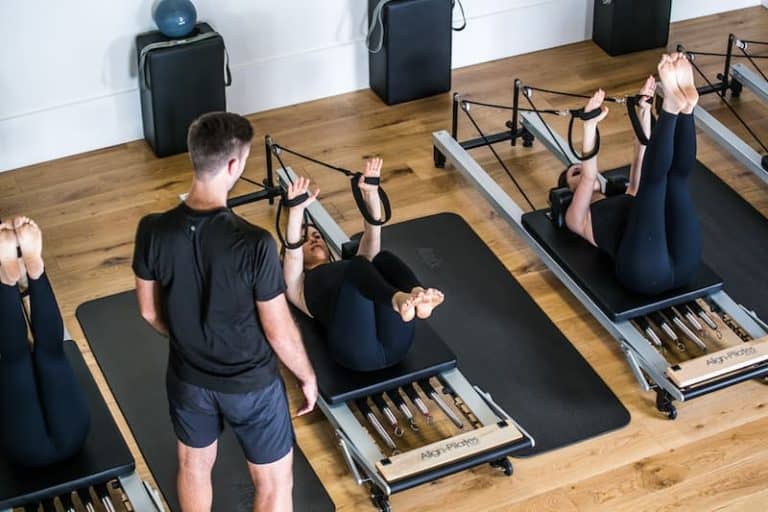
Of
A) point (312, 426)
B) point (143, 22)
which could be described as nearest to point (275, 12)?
point (143, 22)

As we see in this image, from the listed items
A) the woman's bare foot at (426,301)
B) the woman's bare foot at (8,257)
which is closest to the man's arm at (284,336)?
the woman's bare foot at (426,301)

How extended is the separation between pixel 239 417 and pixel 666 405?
1.27 m

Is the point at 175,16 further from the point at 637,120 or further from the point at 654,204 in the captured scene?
the point at 654,204

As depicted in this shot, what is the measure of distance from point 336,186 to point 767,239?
4.57 feet

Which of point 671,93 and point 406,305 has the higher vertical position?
point 671,93

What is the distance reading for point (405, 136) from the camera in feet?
15.5

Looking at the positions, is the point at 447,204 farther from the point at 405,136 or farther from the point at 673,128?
A: the point at 673,128

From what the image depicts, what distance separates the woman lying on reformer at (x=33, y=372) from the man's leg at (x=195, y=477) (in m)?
0.30

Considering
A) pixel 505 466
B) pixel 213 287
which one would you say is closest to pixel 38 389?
pixel 213 287

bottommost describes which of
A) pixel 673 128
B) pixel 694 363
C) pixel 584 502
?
pixel 584 502

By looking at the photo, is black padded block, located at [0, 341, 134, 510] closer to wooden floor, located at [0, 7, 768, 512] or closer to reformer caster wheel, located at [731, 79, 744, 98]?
wooden floor, located at [0, 7, 768, 512]

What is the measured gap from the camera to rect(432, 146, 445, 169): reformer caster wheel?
4.52m

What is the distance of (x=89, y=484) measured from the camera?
3.10 m

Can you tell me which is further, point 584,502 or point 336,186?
point 336,186
